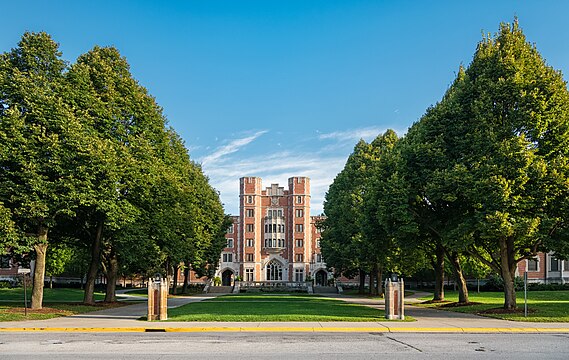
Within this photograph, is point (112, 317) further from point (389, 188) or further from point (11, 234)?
point (389, 188)

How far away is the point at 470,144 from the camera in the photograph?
28875mm

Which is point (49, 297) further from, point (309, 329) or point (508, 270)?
point (508, 270)

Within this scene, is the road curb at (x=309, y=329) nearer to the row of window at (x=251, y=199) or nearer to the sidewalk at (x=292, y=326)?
the sidewalk at (x=292, y=326)

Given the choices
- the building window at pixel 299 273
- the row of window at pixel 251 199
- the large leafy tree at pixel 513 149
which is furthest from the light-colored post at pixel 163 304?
the row of window at pixel 251 199

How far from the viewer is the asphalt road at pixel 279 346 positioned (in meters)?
13.9

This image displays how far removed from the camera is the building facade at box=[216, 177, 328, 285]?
4043 inches

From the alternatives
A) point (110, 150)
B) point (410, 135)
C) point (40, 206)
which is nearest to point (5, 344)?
point (40, 206)

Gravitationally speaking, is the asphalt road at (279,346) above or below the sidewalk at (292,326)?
above

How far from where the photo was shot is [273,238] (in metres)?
104

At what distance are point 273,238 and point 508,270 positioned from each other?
75901 mm

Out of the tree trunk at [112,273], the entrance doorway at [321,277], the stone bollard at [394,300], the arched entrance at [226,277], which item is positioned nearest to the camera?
the stone bollard at [394,300]

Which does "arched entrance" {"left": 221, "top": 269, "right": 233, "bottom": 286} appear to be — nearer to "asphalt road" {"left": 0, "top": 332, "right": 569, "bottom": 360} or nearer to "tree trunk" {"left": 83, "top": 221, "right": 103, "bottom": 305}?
"tree trunk" {"left": 83, "top": 221, "right": 103, "bottom": 305}

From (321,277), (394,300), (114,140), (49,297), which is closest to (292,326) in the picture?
(394,300)

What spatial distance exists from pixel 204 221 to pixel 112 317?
32871 mm
